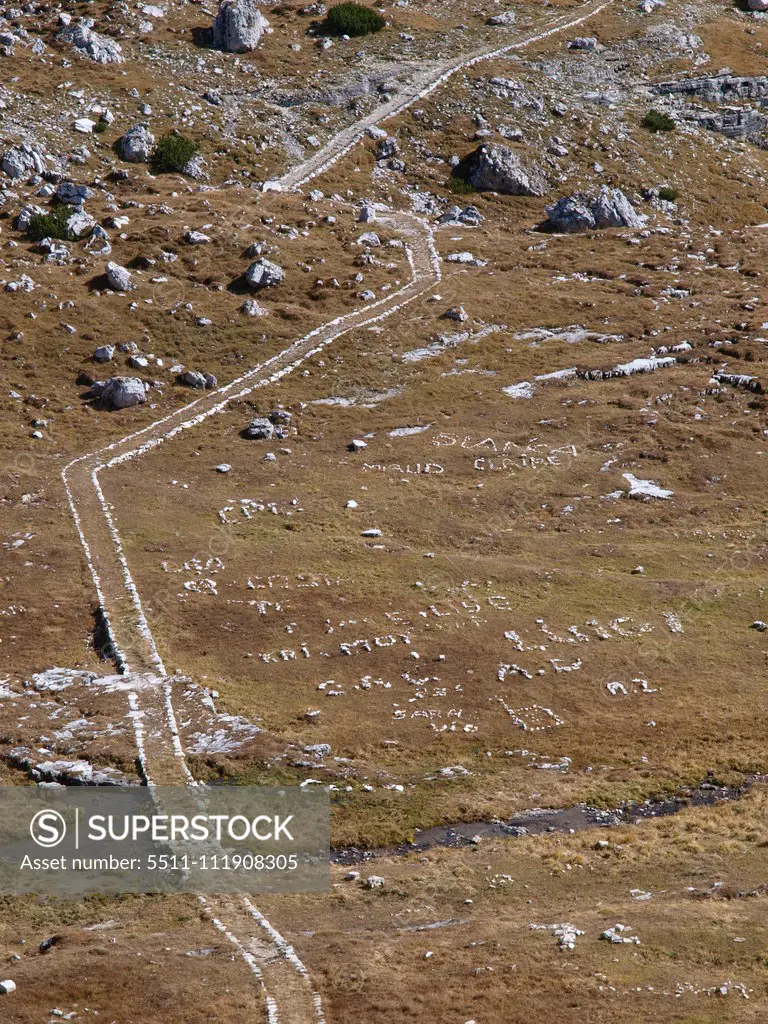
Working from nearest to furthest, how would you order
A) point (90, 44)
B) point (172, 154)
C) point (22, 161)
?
point (22, 161), point (172, 154), point (90, 44)

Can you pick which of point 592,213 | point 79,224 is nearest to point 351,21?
point 592,213

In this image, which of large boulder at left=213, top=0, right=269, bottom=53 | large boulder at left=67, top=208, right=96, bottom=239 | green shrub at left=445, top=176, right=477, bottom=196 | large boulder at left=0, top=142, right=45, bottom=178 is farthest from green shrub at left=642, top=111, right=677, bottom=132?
large boulder at left=0, top=142, right=45, bottom=178

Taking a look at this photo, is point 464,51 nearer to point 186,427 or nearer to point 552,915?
point 186,427

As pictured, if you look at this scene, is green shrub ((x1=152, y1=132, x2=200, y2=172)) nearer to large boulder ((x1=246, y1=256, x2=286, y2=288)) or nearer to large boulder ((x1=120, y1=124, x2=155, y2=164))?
large boulder ((x1=120, y1=124, x2=155, y2=164))

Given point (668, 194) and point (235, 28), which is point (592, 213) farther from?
point (235, 28)

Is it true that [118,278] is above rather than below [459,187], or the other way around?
below
